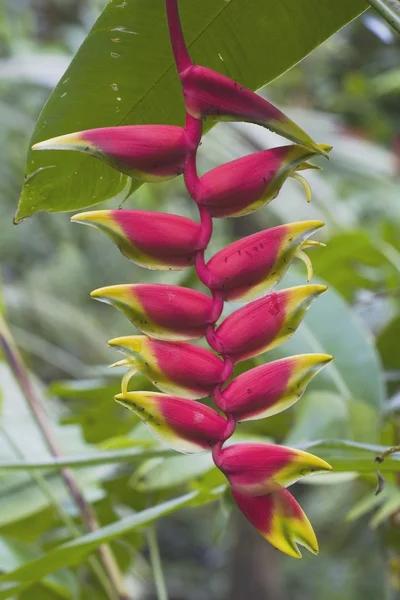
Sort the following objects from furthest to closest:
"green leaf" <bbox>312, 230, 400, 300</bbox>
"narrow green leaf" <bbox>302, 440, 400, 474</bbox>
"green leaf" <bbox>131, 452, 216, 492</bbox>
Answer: "green leaf" <bbox>312, 230, 400, 300</bbox>, "green leaf" <bbox>131, 452, 216, 492</bbox>, "narrow green leaf" <bbox>302, 440, 400, 474</bbox>

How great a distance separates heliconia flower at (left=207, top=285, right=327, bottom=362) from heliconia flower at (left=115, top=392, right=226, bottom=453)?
2 centimetres

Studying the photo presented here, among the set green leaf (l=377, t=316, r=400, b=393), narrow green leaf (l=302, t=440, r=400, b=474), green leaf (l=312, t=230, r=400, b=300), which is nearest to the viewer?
narrow green leaf (l=302, t=440, r=400, b=474)

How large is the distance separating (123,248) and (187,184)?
3cm

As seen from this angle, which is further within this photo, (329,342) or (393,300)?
(393,300)

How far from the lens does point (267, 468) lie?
0.75 ft

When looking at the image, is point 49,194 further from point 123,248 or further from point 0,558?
point 0,558

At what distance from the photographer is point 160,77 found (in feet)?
1.00

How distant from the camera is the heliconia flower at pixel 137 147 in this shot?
24 centimetres

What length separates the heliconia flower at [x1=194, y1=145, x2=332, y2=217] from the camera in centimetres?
25

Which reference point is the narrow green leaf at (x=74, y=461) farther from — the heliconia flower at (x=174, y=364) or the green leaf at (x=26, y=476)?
the heliconia flower at (x=174, y=364)

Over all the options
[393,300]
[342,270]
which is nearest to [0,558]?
[342,270]

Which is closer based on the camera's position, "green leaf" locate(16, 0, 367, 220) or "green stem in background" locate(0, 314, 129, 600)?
"green leaf" locate(16, 0, 367, 220)

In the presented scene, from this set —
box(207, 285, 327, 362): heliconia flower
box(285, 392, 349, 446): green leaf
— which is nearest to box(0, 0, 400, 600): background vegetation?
box(285, 392, 349, 446): green leaf

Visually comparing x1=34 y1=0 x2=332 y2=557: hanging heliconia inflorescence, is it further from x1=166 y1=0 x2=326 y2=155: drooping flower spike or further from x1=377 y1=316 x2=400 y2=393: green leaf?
x1=377 y1=316 x2=400 y2=393: green leaf
